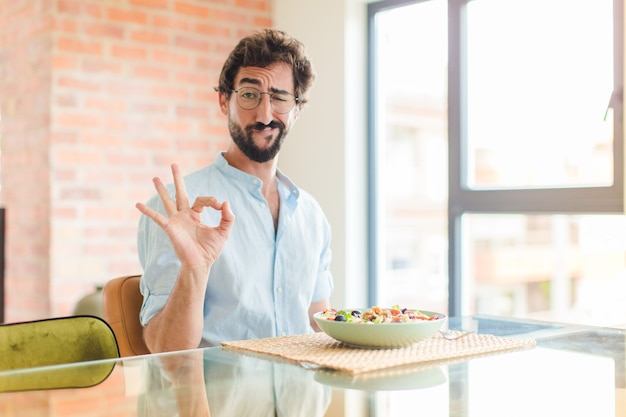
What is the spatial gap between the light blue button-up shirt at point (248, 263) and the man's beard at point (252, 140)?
6cm

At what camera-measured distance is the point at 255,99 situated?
85.4 inches

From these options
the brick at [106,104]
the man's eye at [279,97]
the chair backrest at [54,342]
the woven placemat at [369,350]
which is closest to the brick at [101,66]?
the brick at [106,104]

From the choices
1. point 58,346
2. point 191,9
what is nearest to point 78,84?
point 191,9

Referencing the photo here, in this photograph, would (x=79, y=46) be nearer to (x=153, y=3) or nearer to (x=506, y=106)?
(x=153, y=3)

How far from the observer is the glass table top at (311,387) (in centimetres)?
102

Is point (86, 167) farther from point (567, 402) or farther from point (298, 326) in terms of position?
point (567, 402)

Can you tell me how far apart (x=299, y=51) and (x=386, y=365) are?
123 cm

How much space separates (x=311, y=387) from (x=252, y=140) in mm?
1140

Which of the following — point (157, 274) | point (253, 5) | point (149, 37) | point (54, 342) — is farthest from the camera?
point (253, 5)

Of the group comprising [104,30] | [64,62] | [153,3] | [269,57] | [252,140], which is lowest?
[252,140]

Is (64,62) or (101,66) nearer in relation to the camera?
(64,62)

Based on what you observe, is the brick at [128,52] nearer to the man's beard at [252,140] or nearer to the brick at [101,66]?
the brick at [101,66]

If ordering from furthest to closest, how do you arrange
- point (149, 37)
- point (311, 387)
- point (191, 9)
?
point (191, 9), point (149, 37), point (311, 387)

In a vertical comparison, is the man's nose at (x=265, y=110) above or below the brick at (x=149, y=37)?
below
